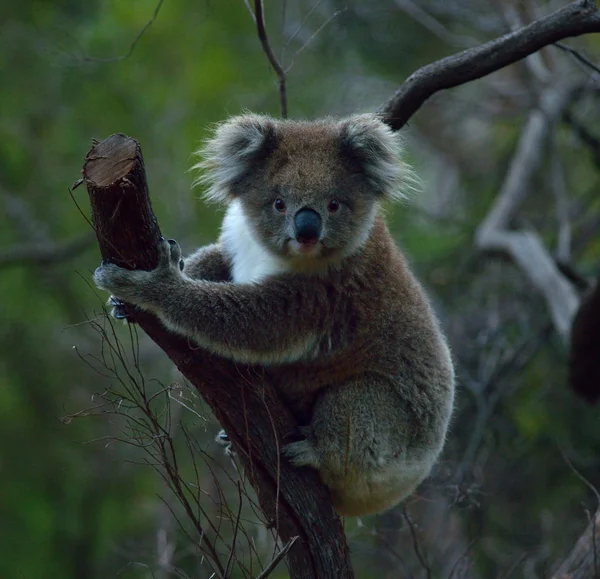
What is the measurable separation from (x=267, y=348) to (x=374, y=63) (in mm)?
7457

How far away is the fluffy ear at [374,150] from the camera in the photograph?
3842 mm

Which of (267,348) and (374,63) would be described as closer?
(267,348)

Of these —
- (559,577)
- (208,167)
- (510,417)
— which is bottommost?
(510,417)

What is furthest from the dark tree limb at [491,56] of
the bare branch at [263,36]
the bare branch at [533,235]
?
the bare branch at [533,235]

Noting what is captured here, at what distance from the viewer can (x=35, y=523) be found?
8.66 m

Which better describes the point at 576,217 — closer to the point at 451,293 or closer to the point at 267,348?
the point at 451,293

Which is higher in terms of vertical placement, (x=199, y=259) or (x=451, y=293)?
(x=199, y=259)

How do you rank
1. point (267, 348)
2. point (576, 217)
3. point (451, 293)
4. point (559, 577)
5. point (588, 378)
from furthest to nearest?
point (576, 217)
point (451, 293)
point (588, 378)
point (559, 577)
point (267, 348)

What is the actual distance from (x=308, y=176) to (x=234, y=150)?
1.39 ft

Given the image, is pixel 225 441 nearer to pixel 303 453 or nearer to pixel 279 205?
pixel 303 453

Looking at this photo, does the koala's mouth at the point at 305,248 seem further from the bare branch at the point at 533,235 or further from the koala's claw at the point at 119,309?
the bare branch at the point at 533,235

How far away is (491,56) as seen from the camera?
12.5 ft

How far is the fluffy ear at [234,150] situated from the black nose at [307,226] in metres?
0.45

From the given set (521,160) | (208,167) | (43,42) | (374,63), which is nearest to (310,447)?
(208,167)
